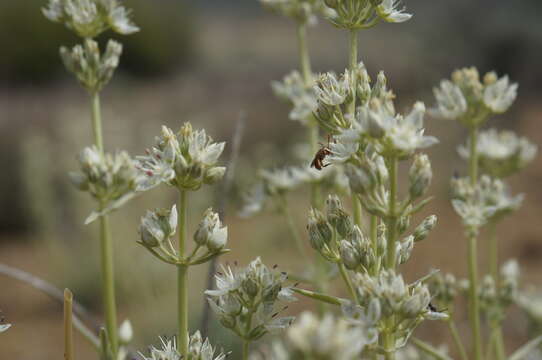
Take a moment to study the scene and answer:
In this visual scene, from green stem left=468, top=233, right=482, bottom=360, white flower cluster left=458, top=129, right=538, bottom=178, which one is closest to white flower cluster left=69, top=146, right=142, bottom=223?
green stem left=468, top=233, right=482, bottom=360

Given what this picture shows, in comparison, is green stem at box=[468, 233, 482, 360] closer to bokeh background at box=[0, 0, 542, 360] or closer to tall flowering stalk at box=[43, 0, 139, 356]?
tall flowering stalk at box=[43, 0, 139, 356]

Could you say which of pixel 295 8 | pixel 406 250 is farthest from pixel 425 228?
pixel 295 8

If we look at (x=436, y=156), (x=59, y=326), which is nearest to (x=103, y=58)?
(x=59, y=326)

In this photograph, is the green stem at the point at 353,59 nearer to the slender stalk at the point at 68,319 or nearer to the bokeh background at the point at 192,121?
the slender stalk at the point at 68,319

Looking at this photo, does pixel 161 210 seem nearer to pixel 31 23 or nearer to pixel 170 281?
pixel 170 281

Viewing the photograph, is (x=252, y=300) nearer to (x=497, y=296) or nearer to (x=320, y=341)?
(x=320, y=341)

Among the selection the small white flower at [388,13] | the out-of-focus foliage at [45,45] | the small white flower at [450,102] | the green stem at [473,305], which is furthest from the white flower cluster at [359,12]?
the out-of-focus foliage at [45,45]
